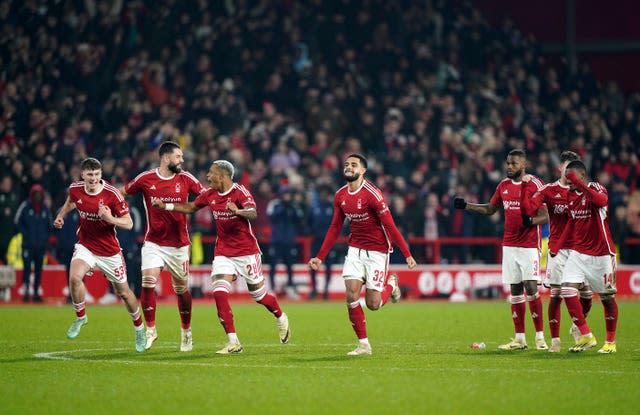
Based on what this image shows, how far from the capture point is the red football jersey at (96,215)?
15156 millimetres

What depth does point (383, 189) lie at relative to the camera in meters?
29.5

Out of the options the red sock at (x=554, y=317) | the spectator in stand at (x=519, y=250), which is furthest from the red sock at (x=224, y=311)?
the red sock at (x=554, y=317)

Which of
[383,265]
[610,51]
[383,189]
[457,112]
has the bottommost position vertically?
[383,265]

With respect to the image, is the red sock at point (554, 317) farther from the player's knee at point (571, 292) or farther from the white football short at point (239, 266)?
the white football short at point (239, 266)

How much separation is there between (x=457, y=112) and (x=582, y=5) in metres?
10.5

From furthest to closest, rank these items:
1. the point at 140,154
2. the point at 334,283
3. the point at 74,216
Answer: the point at 334,283, the point at 140,154, the point at 74,216

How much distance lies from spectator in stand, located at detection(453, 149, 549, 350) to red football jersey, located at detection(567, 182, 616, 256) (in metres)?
0.53

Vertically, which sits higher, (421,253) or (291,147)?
(291,147)

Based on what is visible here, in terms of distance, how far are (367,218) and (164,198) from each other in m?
2.67

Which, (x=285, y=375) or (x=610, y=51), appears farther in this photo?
(x=610, y=51)

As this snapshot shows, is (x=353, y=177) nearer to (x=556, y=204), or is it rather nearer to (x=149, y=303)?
(x=556, y=204)

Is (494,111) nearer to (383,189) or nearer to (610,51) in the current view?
(383,189)

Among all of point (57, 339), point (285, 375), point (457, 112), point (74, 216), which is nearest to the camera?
point (285, 375)

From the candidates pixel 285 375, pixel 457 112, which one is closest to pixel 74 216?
pixel 457 112
